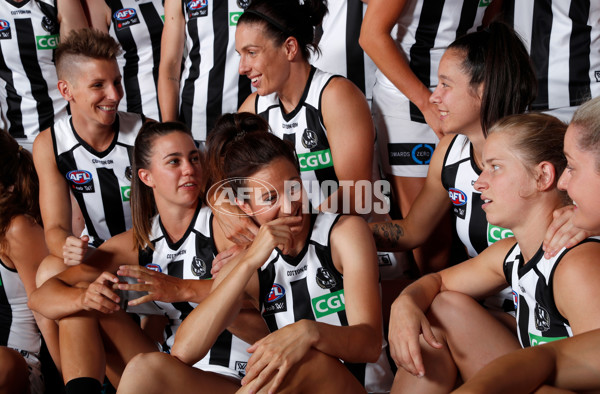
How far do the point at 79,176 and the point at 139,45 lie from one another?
0.87 meters

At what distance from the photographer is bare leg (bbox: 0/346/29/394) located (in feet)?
7.04

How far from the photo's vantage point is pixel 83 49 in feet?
8.63

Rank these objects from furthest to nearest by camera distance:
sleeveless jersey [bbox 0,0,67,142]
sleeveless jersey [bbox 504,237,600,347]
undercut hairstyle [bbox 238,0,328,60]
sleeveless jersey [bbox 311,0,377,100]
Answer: sleeveless jersey [bbox 0,0,67,142]
sleeveless jersey [bbox 311,0,377,100]
undercut hairstyle [bbox 238,0,328,60]
sleeveless jersey [bbox 504,237,600,347]

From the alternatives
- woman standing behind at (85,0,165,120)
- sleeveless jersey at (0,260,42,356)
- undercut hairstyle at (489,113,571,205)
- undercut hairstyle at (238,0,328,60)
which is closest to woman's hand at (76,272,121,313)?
sleeveless jersey at (0,260,42,356)

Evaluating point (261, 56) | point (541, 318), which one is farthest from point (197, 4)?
point (541, 318)

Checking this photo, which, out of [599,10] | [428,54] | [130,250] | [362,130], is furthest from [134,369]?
[599,10]

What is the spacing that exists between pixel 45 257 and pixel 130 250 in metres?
0.39

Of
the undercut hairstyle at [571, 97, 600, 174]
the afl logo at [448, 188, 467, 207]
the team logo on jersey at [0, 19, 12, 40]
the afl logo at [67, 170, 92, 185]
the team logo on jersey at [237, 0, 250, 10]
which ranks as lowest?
the afl logo at [67, 170, 92, 185]

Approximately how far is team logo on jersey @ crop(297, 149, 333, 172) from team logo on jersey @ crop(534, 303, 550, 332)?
39.3 inches

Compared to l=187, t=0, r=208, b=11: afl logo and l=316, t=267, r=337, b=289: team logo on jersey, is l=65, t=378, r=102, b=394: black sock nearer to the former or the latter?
l=316, t=267, r=337, b=289: team logo on jersey

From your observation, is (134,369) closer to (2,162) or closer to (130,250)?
(130,250)

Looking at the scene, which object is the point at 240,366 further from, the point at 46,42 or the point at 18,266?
the point at 46,42

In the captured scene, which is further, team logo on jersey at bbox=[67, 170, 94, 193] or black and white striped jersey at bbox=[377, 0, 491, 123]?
team logo on jersey at bbox=[67, 170, 94, 193]

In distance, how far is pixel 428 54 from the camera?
98.6 inches
